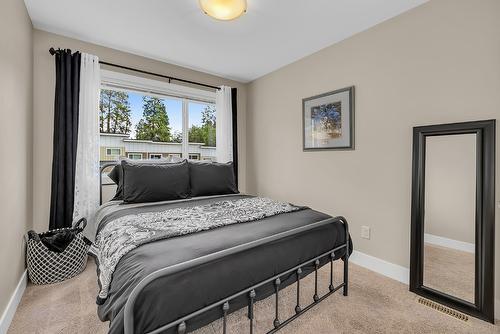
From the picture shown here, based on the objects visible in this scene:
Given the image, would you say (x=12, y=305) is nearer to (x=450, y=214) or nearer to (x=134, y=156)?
(x=134, y=156)

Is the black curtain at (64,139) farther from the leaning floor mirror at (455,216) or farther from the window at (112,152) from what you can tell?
the leaning floor mirror at (455,216)

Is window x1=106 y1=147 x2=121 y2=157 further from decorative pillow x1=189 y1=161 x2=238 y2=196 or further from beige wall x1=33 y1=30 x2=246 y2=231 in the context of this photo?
decorative pillow x1=189 y1=161 x2=238 y2=196

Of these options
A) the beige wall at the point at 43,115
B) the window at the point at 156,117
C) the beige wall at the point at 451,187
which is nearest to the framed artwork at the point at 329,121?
the beige wall at the point at 451,187

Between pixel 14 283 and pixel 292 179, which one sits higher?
pixel 292 179

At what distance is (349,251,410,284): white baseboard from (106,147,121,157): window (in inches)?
122

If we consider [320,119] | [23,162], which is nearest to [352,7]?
[320,119]

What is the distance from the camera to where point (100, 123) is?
297 cm

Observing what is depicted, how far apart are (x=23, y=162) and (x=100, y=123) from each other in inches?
38.5

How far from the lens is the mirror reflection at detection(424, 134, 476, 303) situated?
1821mm

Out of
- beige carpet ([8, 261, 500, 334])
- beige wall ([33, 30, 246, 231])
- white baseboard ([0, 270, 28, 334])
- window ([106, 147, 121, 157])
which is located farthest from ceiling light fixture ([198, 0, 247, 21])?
white baseboard ([0, 270, 28, 334])

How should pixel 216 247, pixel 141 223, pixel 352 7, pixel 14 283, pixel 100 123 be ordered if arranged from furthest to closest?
pixel 100 123 < pixel 352 7 < pixel 14 283 < pixel 141 223 < pixel 216 247

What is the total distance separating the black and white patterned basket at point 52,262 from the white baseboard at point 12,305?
89 millimetres

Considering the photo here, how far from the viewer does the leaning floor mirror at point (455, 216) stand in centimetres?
171

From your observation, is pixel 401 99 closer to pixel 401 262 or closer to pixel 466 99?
pixel 466 99
